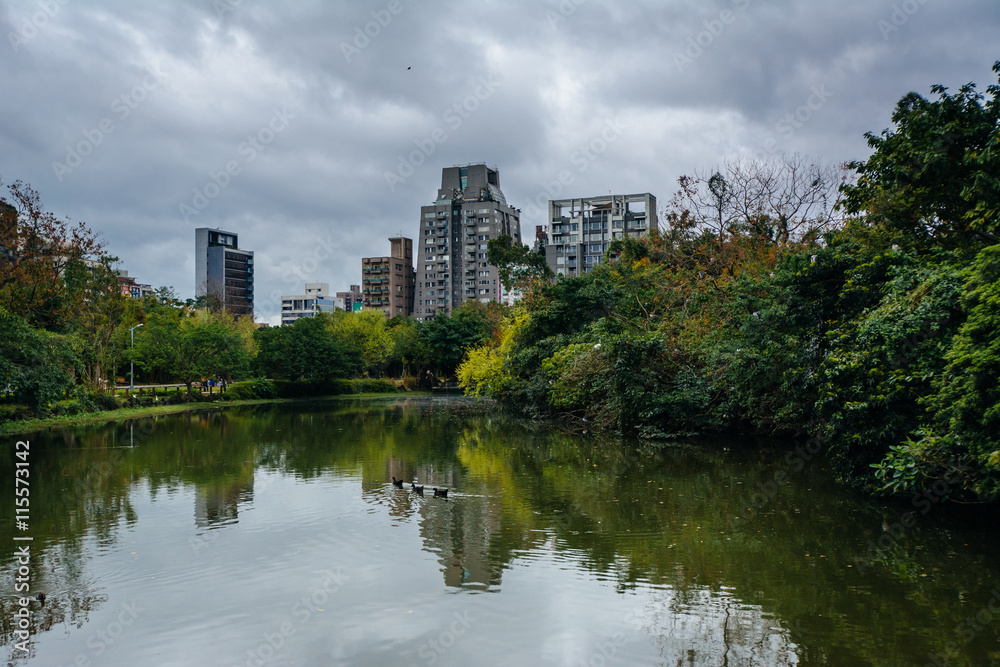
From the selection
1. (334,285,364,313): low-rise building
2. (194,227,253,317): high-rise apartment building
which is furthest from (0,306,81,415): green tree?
(334,285,364,313): low-rise building

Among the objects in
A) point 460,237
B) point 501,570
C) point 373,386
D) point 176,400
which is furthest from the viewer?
point 460,237

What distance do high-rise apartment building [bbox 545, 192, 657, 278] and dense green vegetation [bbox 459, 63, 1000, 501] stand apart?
68638 millimetres

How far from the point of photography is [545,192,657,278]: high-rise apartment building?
94375mm

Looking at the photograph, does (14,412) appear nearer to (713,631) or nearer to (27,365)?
(27,365)

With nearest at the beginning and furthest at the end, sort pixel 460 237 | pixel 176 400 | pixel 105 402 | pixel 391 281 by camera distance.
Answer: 1. pixel 105 402
2. pixel 176 400
3. pixel 460 237
4. pixel 391 281

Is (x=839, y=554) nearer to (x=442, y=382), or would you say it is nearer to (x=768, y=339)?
(x=768, y=339)

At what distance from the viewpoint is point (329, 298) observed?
14938 centimetres

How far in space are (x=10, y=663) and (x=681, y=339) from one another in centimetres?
2006

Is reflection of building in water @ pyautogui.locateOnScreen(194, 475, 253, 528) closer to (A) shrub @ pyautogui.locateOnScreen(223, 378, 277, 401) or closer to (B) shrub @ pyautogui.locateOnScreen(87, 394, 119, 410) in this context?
(B) shrub @ pyautogui.locateOnScreen(87, 394, 119, 410)

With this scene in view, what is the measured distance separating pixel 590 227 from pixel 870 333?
8584cm

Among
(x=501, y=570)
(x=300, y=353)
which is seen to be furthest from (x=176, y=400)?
(x=501, y=570)

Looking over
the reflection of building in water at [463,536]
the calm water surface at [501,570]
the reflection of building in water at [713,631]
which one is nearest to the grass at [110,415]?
the calm water surface at [501,570]

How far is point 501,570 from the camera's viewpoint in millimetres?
Answer: 8891

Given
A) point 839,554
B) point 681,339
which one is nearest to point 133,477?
point 839,554
